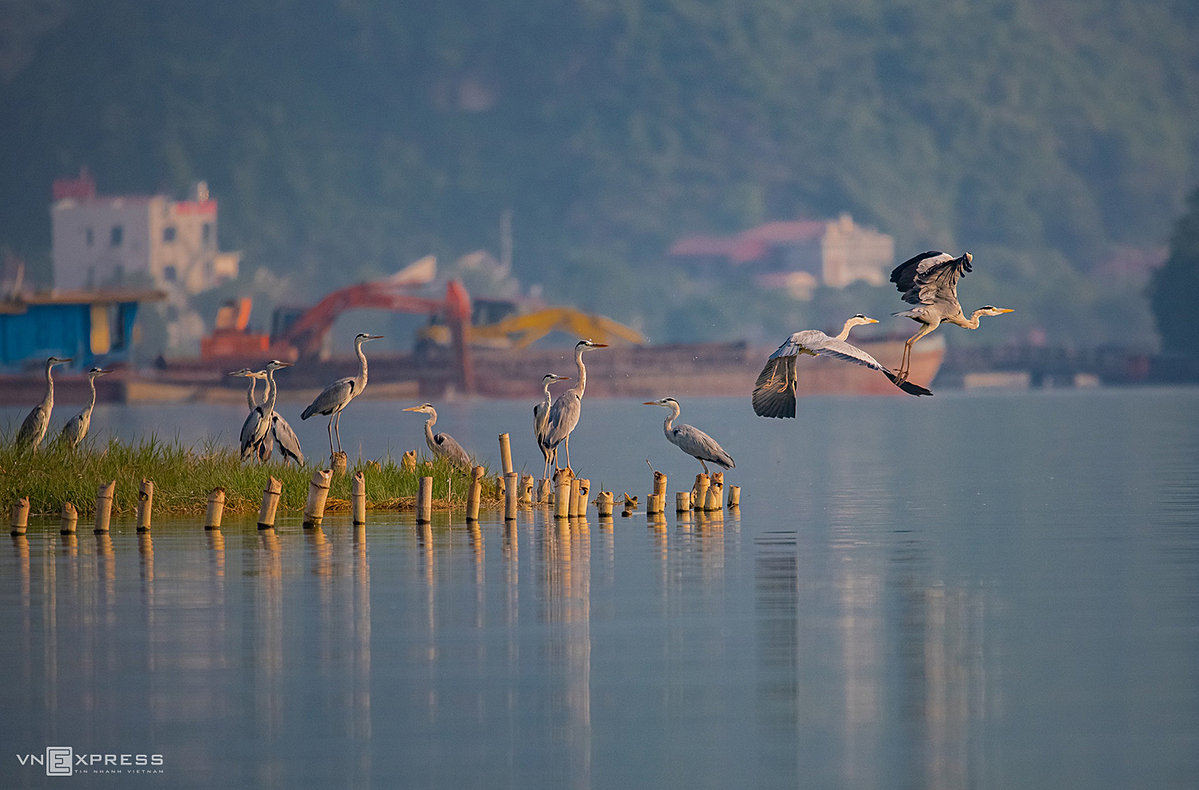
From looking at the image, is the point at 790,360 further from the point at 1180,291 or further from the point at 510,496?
the point at 1180,291

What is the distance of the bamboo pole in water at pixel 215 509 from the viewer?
25047 mm

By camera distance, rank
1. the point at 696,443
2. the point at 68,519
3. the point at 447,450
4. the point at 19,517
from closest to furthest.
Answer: the point at 19,517, the point at 68,519, the point at 696,443, the point at 447,450

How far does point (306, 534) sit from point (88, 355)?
196ft

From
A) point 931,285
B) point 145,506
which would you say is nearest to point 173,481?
point 145,506

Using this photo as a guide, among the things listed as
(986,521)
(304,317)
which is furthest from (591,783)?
(304,317)

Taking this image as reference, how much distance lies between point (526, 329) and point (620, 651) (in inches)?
5111

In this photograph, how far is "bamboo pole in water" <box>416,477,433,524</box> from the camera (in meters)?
25.8

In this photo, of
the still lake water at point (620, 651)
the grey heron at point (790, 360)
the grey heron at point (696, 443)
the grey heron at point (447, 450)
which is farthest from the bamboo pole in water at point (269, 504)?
the grey heron at point (790, 360)

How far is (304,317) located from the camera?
396 ft

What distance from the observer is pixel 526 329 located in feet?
478

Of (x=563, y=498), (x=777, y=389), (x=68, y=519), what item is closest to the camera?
(x=777, y=389)

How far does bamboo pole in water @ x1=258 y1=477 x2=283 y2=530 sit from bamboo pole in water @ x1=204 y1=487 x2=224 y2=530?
511 mm

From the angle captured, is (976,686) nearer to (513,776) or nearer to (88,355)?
(513,776)

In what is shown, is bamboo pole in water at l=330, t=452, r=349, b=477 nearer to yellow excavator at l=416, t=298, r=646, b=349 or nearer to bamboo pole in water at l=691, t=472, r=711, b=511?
bamboo pole in water at l=691, t=472, r=711, b=511
